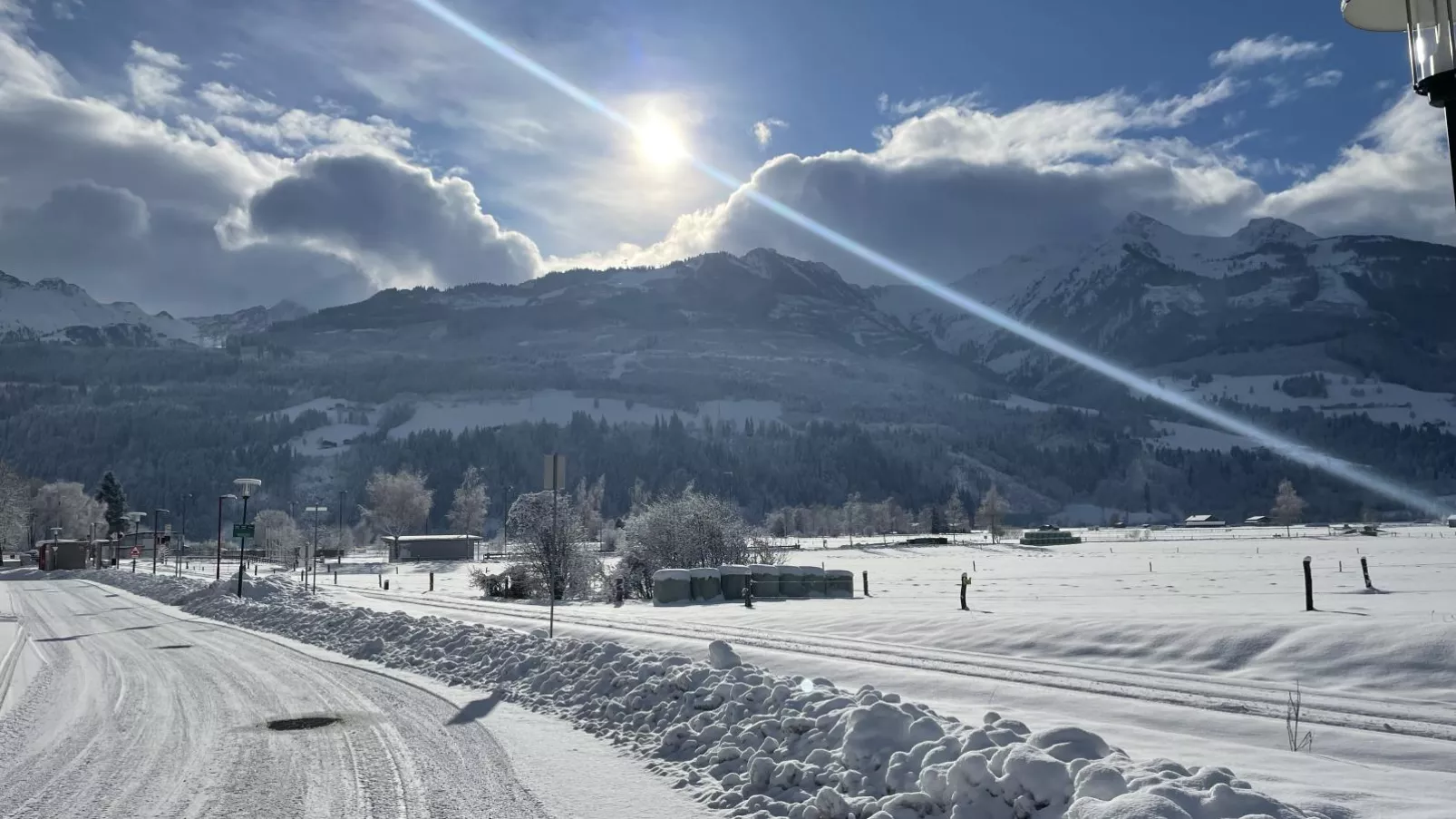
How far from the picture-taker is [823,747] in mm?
9055

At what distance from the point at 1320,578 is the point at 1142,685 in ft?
116

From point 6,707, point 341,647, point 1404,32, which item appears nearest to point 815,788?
point 1404,32

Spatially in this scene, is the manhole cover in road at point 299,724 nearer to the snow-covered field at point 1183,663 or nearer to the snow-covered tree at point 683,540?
the snow-covered field at point 1183,663

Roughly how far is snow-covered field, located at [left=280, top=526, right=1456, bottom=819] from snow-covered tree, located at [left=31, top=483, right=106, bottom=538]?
148352 mm

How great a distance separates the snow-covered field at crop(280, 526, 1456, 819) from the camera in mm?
9320

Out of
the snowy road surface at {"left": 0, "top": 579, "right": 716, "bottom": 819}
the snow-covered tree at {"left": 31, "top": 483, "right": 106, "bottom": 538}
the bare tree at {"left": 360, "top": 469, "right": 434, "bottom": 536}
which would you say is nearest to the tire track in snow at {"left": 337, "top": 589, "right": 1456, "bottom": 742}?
the snowy road surface at {"left": 0, "top": 579, "right": 716, "bottom": 819}

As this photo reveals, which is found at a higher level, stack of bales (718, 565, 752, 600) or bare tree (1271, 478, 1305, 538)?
bare tree (1271, 478, 1305, 538)

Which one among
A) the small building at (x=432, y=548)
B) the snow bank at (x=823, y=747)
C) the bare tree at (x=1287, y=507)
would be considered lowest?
the small building at (x=432, y=548)

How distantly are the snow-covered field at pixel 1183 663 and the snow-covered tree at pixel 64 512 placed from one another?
148 m

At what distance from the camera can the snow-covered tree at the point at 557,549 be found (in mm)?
53656

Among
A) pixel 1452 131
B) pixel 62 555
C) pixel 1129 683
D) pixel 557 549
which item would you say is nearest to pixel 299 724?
pixel 1129 683

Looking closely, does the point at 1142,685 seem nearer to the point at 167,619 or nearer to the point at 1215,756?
the point at 1215,756

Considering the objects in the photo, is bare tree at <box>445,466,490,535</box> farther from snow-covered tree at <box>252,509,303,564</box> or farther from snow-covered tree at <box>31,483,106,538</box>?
snow-covered tree at <box>31,483,106,538</box>

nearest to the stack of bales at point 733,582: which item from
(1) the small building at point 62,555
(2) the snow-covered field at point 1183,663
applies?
(2) the snow-covered field at point 1183,663
